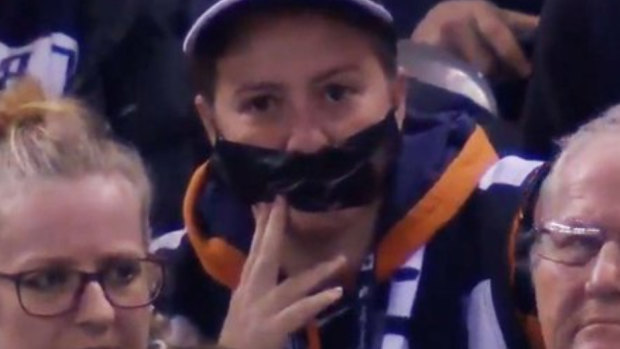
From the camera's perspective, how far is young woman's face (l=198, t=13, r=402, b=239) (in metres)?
2.71

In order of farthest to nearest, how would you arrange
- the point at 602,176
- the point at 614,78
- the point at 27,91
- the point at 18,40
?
1. the point at 18,40
2. the point at 614,78
3. the point at 27,91
4. the point at 602,176

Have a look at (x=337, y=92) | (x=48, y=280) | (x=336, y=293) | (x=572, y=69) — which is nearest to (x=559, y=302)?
(x=336, y=293)

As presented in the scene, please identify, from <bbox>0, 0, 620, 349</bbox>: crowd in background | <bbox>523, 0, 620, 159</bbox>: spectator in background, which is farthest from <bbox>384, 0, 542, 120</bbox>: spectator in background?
<bbox>523, 0, 620, 159</bbox>: spectator in background

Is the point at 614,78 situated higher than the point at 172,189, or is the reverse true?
the point at 614,78

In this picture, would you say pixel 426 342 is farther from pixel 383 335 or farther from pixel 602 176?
pixel 602 176

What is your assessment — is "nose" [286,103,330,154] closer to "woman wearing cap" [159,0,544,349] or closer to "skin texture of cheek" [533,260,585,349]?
"woman wearing cap" [159,0,544,349]

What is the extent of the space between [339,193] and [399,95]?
0.65 feet

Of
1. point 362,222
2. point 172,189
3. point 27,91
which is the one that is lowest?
point 172,189

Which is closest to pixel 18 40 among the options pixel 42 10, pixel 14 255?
pixel 42 10

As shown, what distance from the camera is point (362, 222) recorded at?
2773 mm

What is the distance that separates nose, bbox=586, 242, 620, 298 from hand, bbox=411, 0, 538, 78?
1.06 m

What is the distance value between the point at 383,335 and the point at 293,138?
298mm

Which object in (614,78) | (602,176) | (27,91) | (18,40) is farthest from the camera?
(18,40)

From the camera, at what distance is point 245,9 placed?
9.11ft
